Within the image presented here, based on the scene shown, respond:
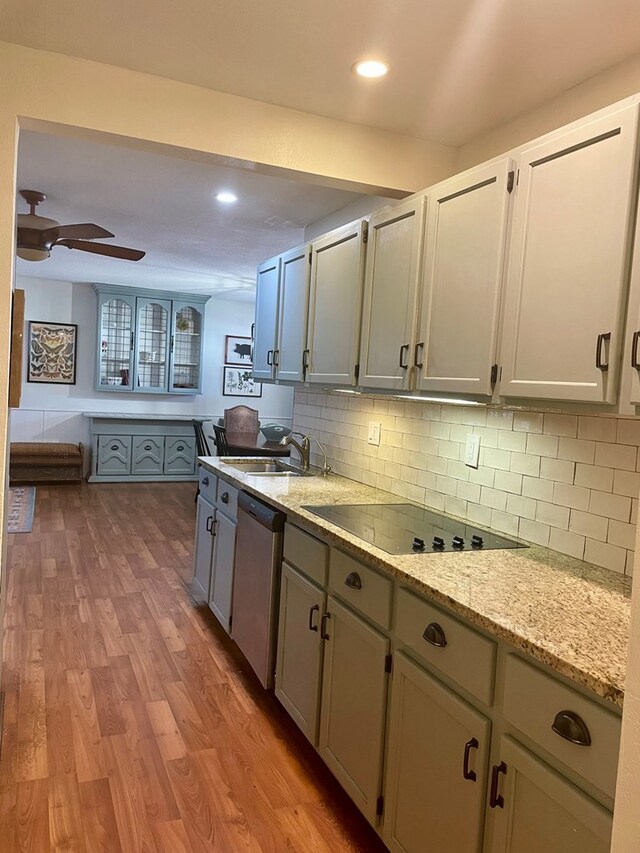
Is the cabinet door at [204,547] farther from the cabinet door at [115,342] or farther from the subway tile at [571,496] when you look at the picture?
the cabinet door at [115,342]

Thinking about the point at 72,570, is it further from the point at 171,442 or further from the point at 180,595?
the point at 171,442

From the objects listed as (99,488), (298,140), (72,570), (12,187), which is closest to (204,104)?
(298,140)

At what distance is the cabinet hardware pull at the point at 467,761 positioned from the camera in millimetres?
1421

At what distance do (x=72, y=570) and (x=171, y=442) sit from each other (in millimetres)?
3593

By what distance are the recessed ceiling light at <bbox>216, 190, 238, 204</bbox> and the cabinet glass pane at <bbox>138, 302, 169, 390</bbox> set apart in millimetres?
4344

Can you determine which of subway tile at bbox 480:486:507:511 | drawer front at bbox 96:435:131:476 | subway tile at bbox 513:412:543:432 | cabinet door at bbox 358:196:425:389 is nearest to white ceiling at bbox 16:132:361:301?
cabinet door at bbox 358:196:425:389

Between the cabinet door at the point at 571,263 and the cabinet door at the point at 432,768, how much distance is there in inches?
32.6

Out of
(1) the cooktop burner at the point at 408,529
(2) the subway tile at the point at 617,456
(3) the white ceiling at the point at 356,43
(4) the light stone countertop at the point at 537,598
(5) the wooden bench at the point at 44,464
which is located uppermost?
(3) the white ceiling at the point at 356,43

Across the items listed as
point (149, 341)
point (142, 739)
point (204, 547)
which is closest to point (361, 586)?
point (142, 739)

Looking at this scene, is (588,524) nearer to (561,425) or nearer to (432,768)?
(561,425)

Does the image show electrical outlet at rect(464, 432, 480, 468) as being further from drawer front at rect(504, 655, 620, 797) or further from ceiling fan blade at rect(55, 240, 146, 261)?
ceiling fan blade at rect(55, 240, 146, 261)

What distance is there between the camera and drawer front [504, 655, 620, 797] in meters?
1.11

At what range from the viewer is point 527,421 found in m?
2.12

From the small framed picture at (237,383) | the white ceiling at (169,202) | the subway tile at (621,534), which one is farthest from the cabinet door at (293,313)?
the small framed picture at (237,383)
